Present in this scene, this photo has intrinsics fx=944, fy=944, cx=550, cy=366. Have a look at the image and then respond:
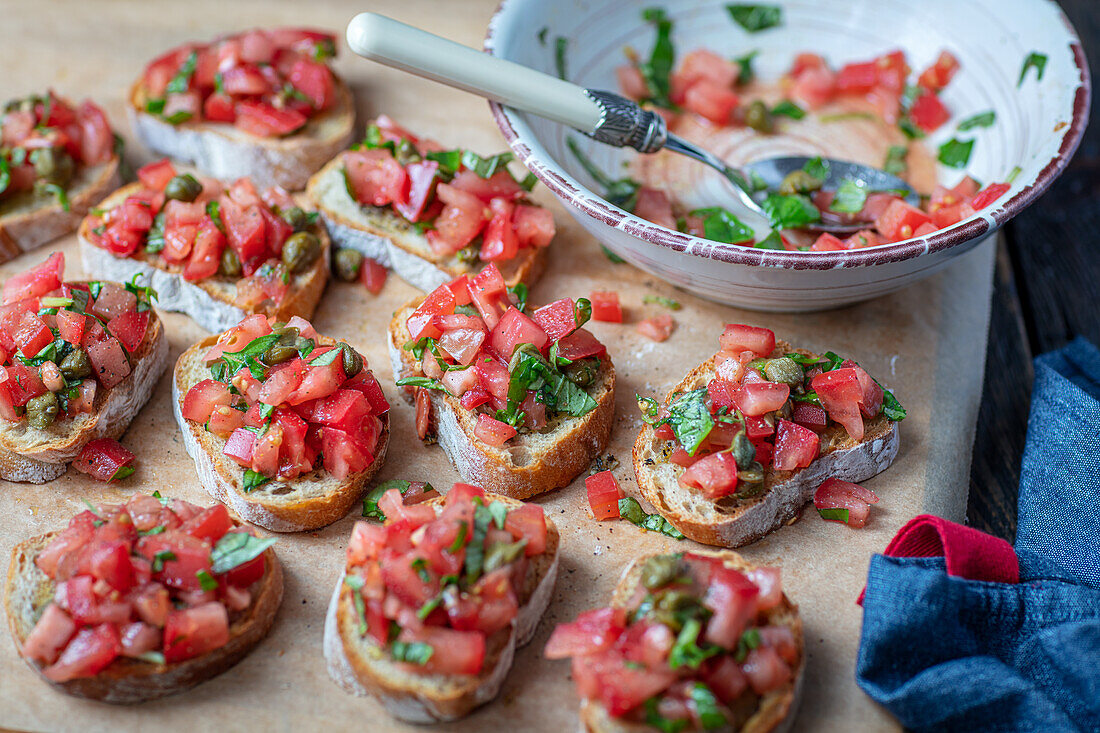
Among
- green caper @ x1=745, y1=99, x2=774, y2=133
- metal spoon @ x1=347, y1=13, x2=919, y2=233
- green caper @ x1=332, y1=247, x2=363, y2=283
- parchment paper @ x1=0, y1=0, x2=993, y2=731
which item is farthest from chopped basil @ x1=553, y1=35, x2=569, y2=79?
green caper @ x1=332, y1=247, x2=363, y2=283

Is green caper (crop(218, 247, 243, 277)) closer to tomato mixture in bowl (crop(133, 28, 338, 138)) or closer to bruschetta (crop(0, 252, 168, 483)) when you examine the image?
bruschetta (crop(0, 252, 168, 483))

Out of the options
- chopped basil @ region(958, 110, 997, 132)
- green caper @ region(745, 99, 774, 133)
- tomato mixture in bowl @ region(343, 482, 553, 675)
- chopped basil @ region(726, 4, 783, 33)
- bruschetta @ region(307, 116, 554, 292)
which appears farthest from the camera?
chopped basil @ region(726, 4, 783, 33)

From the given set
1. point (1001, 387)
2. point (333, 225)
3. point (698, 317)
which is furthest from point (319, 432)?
point (1001, 387)

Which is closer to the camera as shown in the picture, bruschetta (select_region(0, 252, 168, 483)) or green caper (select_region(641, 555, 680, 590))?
green caper (select_region(641, 555, 680, 590))

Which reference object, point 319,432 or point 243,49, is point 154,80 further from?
point 319,432

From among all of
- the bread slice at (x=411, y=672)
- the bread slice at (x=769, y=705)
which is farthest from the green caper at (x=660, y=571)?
the bread slice at (x=411, y=672)
